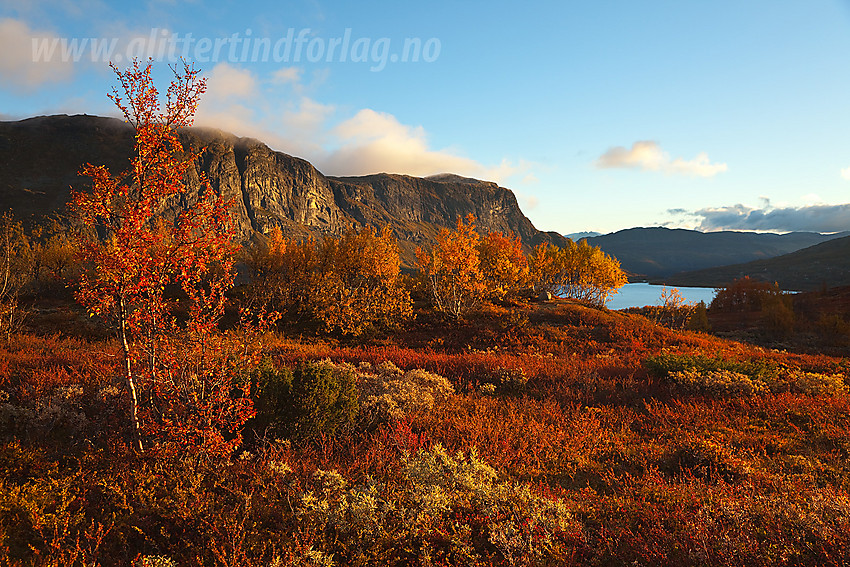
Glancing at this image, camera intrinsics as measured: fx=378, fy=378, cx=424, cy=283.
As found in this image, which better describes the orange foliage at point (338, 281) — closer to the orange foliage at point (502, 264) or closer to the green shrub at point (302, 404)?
the orange foliage at point (502, 264)

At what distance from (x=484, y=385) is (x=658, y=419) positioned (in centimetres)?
443

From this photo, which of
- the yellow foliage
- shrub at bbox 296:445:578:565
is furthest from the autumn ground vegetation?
the yellow foliage

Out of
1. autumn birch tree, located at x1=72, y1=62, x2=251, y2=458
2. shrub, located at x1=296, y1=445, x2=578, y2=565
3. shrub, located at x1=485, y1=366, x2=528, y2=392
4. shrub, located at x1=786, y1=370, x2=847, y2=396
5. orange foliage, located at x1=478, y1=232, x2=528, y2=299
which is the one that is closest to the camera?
shrub, located at x1=296, y1=445, x2=578, y2=565

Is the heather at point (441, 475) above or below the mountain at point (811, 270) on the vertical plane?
below

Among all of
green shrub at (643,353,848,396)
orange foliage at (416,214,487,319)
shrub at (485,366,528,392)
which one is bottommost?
shrub at (485,366,528,392)

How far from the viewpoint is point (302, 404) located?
7.24 m

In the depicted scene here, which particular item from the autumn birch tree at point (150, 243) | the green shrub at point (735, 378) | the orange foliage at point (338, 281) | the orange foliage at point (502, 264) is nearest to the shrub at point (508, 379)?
the green shrub at point (735, 378)

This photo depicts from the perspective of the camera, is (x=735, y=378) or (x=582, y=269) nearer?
(x=735, y=378)

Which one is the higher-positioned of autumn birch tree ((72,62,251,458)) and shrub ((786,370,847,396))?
autumn birch tree ((72,62,251,458))

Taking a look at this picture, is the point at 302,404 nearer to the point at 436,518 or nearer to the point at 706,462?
the point at 436,518

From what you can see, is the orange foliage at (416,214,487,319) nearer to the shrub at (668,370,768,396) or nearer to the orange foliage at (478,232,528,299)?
the orange foliage at (478,232,528,299)

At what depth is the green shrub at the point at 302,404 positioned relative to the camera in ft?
23.6

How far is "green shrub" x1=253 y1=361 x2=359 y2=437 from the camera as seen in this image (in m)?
7.19

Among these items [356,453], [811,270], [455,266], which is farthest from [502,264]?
[811,270]
